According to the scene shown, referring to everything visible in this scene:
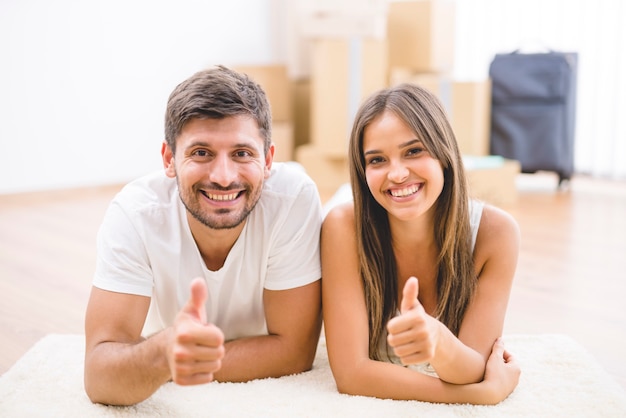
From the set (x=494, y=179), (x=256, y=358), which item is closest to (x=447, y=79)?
(x=494, y=179)

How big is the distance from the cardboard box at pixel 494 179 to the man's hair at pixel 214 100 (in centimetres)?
227

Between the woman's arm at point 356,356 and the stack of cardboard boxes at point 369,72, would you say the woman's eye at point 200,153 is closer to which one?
the woman's arm at point 356,356

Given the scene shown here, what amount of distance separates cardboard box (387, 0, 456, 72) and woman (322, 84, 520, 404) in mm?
2797

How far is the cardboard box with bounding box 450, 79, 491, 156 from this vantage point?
12.2 ft

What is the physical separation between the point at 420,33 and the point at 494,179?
3.60ft

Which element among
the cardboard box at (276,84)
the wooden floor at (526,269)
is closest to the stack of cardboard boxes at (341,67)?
the cardboard box at (276,84)

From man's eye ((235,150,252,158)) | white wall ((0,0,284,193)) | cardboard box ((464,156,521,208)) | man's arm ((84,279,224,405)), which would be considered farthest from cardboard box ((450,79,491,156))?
man's arm ((84,279,224,405))

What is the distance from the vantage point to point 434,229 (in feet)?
4.45

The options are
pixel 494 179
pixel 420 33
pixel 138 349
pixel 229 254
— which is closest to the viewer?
pixel 138 349

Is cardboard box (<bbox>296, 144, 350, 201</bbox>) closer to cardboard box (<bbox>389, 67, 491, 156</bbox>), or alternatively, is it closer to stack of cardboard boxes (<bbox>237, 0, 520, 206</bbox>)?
stack of cardboard boxes (<bbox>237, 0, 520, 206</bbox>)

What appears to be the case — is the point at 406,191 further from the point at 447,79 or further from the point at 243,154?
the point at 447,79

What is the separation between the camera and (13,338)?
1.60 metres

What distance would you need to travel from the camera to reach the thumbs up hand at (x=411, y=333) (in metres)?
0.98

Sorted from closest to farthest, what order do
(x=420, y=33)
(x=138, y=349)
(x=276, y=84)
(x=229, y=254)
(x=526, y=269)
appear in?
(x=138, y=349) < (x=229, y=254) < (x=526, y=269) < (x=420, y=33) < (x=276, y=84)
